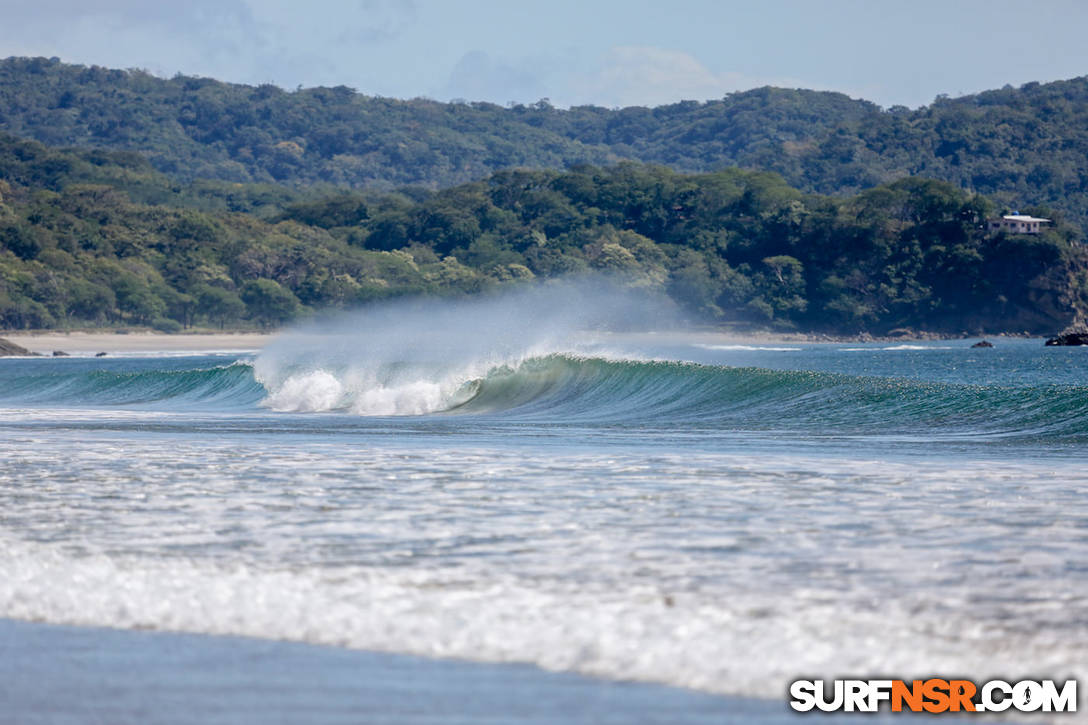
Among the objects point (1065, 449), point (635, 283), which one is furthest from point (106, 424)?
point (635, 283)

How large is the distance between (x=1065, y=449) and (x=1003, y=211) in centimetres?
13247

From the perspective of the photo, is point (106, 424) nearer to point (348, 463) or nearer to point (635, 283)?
point (348, 463)

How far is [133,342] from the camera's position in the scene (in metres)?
101

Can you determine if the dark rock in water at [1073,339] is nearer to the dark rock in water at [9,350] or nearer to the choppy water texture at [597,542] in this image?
the dark rock in water at [9,350]

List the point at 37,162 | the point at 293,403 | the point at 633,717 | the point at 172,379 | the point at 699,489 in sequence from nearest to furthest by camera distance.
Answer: the point at 633,717 < the point at 699,489 < the point at 293,403 < the point at 172,379 < the point at 37,162

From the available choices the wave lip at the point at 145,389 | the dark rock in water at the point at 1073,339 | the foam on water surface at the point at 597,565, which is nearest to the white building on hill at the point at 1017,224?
the dark rock in water at the point at 1073,339

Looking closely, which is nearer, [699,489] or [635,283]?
[699,489]

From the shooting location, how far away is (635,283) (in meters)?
130

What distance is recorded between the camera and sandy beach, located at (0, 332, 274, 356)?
302ft

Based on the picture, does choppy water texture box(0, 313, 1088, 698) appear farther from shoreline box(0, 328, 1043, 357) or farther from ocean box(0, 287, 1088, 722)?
shoreline box(0, 328, 1043, 357)

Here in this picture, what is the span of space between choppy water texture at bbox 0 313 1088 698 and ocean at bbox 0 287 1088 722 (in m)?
A: 0.02

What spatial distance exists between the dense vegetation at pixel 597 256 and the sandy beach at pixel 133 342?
171 inches

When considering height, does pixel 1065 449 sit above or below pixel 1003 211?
below

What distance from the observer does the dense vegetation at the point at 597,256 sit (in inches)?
4702
